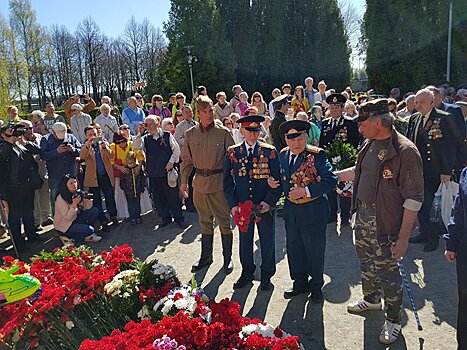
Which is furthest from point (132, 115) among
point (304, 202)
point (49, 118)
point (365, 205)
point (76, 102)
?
point (365, 205)

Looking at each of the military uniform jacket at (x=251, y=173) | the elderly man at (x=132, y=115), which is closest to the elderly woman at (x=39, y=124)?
the elderly man at (x=132, y=115)

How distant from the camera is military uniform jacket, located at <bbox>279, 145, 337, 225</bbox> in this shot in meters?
4.02

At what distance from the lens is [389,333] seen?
3514mm

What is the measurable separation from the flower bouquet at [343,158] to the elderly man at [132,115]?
5.45 meters

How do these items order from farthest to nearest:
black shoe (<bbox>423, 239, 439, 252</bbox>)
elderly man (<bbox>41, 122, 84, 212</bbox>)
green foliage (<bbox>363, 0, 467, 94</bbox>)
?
green foliage (<bbox>363, 0, 467, 94</bbox>), elderly man (<bbox>41, 122, 84, 212</bbox>), black shoe (<bbox>423, 239, 439, 252</bbox>)

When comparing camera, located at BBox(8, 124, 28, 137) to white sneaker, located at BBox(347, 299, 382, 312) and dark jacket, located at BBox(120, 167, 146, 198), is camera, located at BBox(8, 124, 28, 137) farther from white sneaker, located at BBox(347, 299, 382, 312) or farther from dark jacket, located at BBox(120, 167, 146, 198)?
white sneaker, located at BBox(347, 299, 382, 312)

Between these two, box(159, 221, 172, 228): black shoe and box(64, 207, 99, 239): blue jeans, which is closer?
box(64, 207, 99, 239): blue jeans

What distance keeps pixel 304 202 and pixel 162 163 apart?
351 cm

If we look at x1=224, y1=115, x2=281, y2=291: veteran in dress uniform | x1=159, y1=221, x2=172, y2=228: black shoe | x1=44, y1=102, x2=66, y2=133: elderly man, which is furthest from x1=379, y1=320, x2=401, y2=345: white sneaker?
x1=44, y1=102, x2=66, y2=133: elderly man

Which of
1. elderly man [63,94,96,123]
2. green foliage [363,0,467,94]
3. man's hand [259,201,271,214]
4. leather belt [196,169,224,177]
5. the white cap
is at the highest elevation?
green foliage [363,0,467,94]

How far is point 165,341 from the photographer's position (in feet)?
7.93

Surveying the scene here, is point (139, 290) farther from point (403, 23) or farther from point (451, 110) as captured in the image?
point (403, 23)

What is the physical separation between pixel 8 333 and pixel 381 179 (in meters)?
3.10

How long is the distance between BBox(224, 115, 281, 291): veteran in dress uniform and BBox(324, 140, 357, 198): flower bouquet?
5.85 feet
